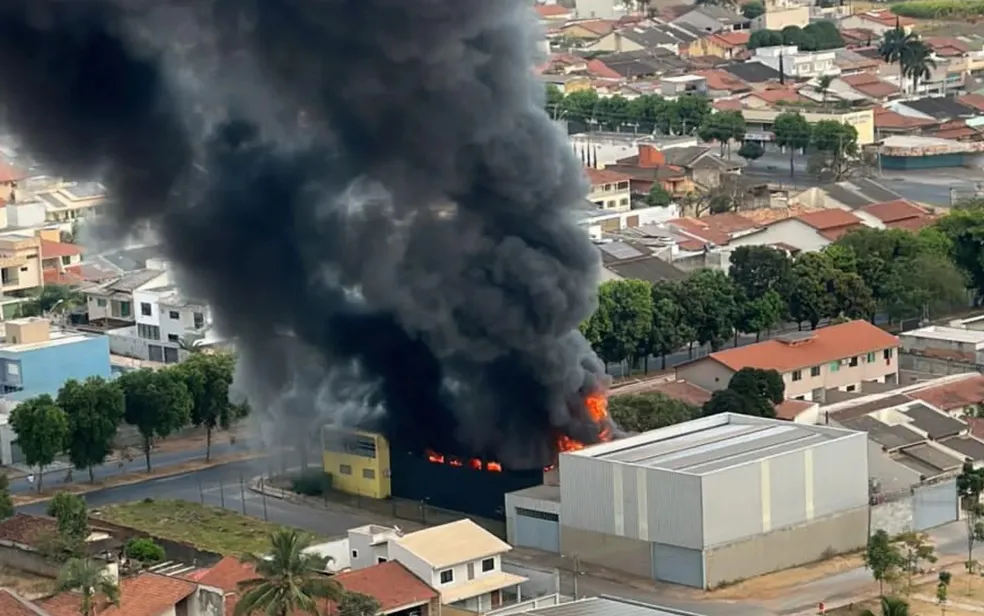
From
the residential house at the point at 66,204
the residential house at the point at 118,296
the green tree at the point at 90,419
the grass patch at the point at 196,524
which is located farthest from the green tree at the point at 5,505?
the residential house at the point at 66,204

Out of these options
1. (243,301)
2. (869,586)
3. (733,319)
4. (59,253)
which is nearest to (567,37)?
(59,253)

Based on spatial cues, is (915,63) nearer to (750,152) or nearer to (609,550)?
(750,152)

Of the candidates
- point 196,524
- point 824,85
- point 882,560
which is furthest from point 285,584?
point 824,85

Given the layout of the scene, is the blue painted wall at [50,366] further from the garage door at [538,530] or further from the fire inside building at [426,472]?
the garage door at [538,530]

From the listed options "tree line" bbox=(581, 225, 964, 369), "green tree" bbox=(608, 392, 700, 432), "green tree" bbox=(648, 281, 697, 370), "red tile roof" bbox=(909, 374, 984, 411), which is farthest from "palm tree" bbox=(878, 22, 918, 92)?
"green tree" bbox=(608, 392, 700, 432)

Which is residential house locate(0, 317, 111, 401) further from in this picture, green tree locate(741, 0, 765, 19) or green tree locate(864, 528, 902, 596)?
green tree locate(741, 0, 765, 19)
